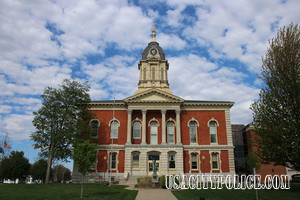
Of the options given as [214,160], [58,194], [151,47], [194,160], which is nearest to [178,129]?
[194,160]

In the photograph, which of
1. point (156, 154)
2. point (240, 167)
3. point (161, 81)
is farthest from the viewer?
point (240, 167)

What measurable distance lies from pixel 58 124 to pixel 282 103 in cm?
2838

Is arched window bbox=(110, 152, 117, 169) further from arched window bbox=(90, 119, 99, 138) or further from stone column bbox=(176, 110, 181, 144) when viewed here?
stone column bbox=(176, 110, 181, 144)

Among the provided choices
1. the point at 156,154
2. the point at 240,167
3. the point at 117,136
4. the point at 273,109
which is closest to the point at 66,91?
the point at 117,136

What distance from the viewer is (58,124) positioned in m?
36.5

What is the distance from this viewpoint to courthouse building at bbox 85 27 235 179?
39438 mm

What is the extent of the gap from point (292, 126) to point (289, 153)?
2.23 meters

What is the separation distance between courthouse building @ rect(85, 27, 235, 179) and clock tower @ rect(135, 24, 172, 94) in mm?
7372

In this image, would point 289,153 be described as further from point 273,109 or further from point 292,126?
point 273,109

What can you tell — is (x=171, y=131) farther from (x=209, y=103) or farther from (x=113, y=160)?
(x=113, y=160)

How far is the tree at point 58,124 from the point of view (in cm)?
3531

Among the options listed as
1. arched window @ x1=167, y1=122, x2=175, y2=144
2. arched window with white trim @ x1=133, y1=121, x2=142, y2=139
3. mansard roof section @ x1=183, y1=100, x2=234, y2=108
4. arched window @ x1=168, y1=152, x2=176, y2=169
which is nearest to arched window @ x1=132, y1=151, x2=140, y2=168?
arched window with white trim @ x1=133, y1=121, x2=142, y2=139

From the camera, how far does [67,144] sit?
36.3 meters

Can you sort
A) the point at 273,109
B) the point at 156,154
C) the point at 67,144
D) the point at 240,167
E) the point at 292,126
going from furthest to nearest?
1. the point at 240,167
2. the point at 156,154
3. the point at 67,144
4. the point at 273,109
5. the point at 292,126
